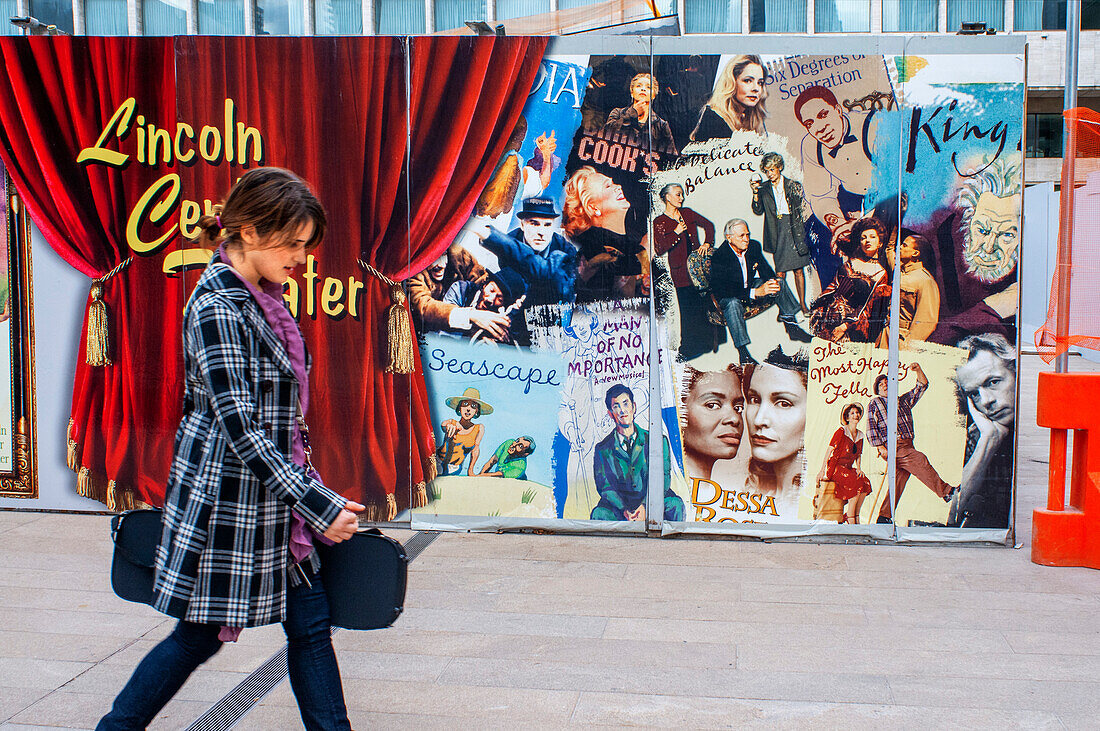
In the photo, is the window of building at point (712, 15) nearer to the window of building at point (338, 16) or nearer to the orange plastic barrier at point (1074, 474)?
the window of building at point (338, 16)

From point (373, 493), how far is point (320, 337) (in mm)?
930

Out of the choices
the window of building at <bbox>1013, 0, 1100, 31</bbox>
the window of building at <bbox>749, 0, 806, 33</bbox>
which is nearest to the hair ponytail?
the window of building at <bbox>749, 0, 806, 33</bbox>

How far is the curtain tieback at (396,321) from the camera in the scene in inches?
215

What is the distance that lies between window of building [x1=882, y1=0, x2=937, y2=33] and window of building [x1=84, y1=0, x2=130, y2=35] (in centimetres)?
1946

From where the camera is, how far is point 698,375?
17.5 feet

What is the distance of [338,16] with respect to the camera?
1013 inches

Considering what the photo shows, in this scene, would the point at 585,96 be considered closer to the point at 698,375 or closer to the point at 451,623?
the point at 698,375

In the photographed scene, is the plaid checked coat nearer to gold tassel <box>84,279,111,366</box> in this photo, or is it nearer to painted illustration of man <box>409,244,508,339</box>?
painted illustration of man <box>409,244,508,339</box>

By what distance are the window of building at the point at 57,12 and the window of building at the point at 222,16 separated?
331 centimetres

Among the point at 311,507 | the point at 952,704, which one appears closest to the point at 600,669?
the point at 952,704

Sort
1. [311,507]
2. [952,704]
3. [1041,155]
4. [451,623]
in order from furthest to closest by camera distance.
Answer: [1041,155], [451,623], [952,704], [311,507]

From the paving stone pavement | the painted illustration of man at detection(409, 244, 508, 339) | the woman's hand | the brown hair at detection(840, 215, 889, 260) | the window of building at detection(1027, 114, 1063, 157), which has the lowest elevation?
the paving stone pavement

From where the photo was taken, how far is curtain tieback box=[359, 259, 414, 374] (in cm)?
546

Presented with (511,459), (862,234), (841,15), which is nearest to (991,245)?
(862,234)
